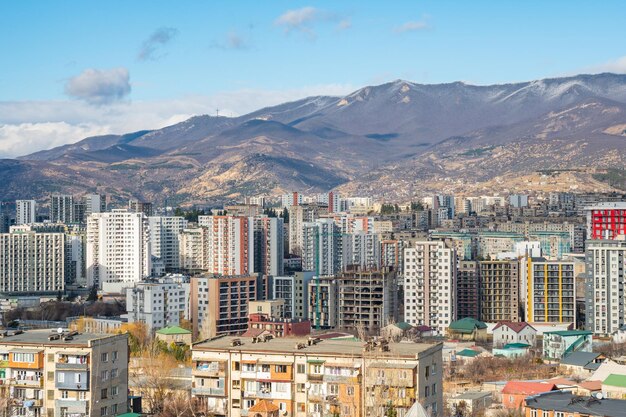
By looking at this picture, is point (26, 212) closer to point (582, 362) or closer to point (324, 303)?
point (324, 303)

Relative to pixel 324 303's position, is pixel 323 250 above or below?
above

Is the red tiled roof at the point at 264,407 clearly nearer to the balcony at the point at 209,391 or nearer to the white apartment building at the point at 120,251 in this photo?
the balcony at the point at 209,391

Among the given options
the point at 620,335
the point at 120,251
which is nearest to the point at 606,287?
the point at 620,335

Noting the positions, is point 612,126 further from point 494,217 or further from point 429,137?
point 494,217

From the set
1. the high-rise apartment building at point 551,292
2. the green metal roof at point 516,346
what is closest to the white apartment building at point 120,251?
the high-rise apartment building at point 551,292

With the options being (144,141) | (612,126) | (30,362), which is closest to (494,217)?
(30,362)

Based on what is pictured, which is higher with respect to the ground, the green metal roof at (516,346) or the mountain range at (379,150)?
the mountain range at (379,150)

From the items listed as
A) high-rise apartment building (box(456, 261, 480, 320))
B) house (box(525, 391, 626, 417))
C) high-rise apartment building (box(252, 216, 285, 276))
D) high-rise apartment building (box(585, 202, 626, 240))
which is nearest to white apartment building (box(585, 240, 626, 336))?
high-rise apartment building (box(456, 261, 480, 320))
